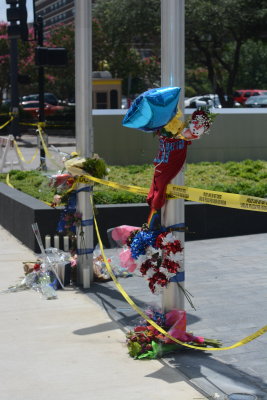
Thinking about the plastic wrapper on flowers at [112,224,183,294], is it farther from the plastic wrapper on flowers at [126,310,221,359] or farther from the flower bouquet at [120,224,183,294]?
the plastic wrapper on flowers at [126,310,221,359]

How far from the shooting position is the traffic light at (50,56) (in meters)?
17.7

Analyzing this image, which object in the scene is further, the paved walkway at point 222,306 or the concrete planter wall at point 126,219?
the concrete planter wall at point 126,219

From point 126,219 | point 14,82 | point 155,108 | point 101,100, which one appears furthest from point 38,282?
point 101,100

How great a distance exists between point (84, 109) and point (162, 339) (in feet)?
11.1

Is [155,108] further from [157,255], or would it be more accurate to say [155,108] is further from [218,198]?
[157,255]

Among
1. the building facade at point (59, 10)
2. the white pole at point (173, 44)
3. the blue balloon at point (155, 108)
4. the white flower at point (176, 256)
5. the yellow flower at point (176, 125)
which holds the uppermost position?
the building facade at point (59, 10)

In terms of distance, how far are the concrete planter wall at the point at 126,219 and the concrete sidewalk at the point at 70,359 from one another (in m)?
2.31

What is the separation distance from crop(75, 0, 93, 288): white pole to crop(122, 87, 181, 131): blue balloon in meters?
2.72

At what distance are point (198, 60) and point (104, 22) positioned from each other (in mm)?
7335

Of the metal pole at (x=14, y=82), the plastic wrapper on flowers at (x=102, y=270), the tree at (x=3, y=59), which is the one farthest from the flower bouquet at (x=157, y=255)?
the tree at (x=3, y=59)

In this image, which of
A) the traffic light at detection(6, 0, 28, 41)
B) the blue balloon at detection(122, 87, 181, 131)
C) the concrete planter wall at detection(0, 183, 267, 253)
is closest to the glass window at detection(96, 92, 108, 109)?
the traffic light at detection(6, 0, 28, 41)

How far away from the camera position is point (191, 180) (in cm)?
1411

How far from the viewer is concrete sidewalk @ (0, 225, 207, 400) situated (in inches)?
227

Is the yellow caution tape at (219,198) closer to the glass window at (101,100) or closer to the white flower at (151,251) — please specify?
the white flower at (151,251)
